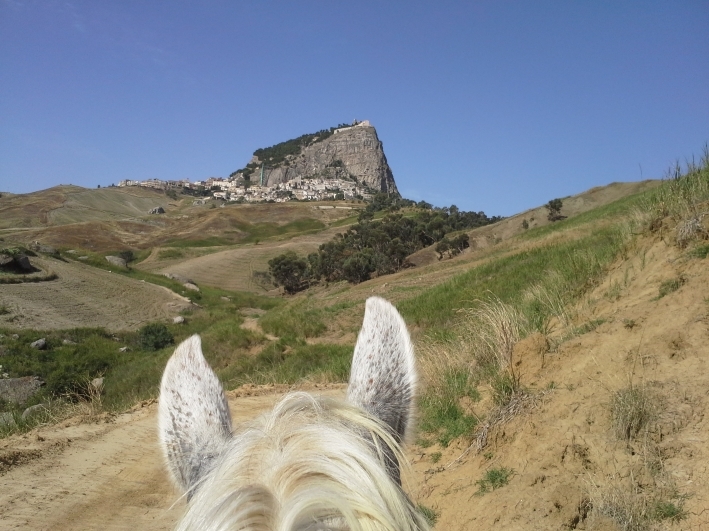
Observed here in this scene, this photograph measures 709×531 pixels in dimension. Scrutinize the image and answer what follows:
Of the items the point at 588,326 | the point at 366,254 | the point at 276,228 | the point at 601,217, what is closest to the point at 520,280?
the point at 588,326

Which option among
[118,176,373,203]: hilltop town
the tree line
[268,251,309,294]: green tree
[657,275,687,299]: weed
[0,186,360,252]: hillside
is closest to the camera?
[657,275,687,299]: weed

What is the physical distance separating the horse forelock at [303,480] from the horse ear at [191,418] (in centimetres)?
13

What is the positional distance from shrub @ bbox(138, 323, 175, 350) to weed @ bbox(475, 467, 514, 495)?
21.0 meters

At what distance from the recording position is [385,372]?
157 centimetres

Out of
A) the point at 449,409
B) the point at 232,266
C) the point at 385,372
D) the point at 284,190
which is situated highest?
the point at 284,190

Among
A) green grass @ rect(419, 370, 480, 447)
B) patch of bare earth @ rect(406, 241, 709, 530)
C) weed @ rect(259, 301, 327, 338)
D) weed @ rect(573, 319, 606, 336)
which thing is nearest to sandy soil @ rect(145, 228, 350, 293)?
weed @ rect(259, 301, 327, 338)

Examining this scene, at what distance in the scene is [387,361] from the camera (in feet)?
5.16

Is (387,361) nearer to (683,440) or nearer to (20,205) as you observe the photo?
(683,440)

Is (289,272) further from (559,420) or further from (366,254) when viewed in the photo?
(559,420)

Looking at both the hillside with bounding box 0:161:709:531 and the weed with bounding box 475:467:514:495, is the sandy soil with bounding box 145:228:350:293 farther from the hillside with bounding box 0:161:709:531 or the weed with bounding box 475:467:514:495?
the weed with bounding box 475:467:514:495

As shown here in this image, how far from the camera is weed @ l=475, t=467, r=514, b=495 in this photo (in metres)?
3.88

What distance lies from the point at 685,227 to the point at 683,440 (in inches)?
126

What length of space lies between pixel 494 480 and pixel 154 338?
71.0 feet

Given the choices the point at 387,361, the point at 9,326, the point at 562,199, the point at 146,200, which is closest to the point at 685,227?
the point at 387,361
